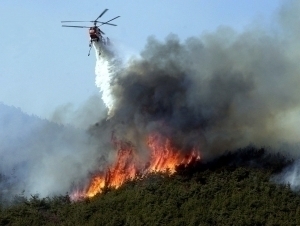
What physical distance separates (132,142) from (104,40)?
13783 millimetres

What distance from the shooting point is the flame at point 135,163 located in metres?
76.2

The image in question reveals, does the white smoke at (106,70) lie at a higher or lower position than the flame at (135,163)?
higher

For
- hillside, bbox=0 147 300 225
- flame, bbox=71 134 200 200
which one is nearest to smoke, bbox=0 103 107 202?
flame, bbox=71 134 200 200

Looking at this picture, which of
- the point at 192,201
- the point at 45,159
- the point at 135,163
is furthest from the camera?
the point at 45,159

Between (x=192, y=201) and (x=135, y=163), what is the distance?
48.8 feet

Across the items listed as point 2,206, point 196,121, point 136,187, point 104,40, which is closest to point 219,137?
point 196,121

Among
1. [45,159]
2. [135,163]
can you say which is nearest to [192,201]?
[135,163]

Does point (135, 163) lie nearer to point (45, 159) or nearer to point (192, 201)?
point (192, 201)

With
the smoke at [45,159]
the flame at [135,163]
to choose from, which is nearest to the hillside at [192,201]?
the flame at [135,163]

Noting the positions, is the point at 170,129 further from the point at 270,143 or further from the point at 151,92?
the point at 270,143

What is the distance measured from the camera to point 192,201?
64.6 m

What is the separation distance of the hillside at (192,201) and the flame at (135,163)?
7.29ft

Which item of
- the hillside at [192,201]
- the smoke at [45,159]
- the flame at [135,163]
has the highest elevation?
the smoke at [45,159]

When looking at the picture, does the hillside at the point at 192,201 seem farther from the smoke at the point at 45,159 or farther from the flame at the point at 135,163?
the smoke at the point at 45,159
